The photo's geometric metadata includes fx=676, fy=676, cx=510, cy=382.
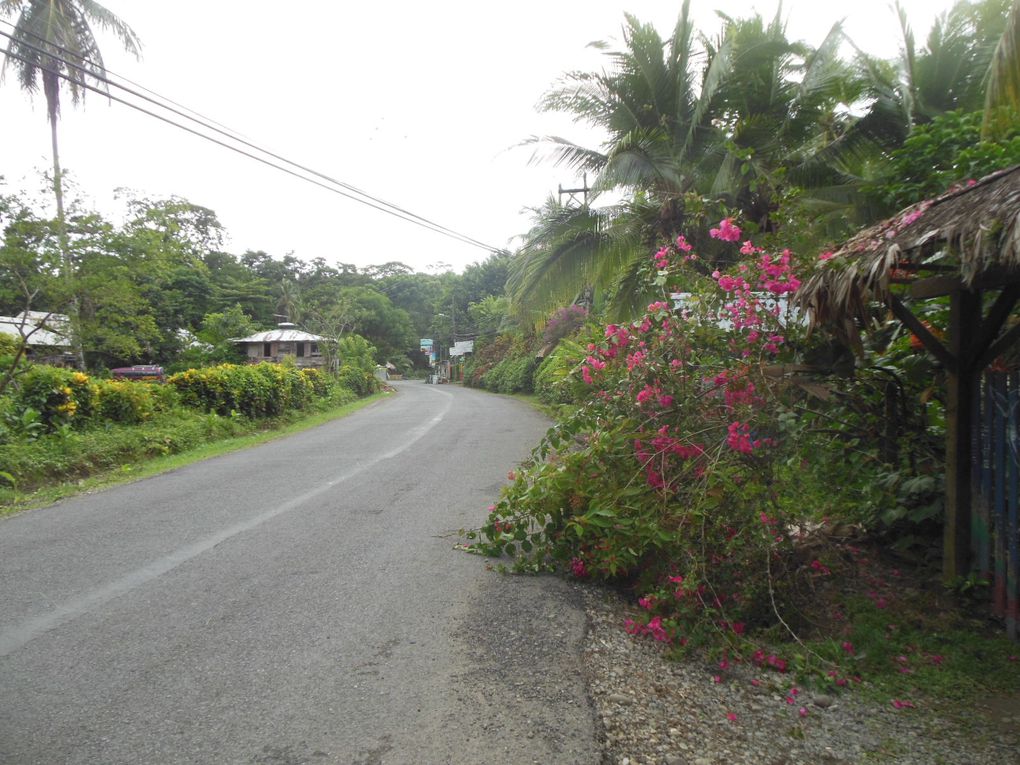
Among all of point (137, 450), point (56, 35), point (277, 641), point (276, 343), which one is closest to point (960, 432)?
point (277, 641)

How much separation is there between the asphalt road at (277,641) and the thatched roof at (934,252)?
2.50 m

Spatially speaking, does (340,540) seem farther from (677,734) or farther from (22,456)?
(22,456)

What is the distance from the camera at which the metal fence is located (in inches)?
146

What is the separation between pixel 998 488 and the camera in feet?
12.5

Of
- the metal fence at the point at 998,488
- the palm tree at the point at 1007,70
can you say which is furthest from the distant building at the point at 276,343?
the metal fence at the point at 998,488

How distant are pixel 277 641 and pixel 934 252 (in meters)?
4.34

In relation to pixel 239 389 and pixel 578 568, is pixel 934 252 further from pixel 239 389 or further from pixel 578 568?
pixel 239 389

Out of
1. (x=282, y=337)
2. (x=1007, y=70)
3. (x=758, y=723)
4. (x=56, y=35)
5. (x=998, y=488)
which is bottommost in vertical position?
(x=758, y=723)

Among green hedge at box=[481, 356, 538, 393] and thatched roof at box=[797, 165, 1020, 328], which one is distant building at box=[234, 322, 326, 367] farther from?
Answer: thatched roof at box=[797, 165, 1020, 328]

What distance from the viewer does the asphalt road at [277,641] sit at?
2.87m

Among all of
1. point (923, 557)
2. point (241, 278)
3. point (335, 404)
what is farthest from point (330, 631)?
point (241, 278)

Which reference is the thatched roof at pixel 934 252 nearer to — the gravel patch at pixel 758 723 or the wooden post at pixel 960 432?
the wooden post at pixel 960 432

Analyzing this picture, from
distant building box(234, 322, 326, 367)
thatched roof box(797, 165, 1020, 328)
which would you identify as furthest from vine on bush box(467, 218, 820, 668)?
distant building box(234, 322, 326, 367)

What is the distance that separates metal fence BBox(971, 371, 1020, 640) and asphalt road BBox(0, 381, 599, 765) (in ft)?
7.94
